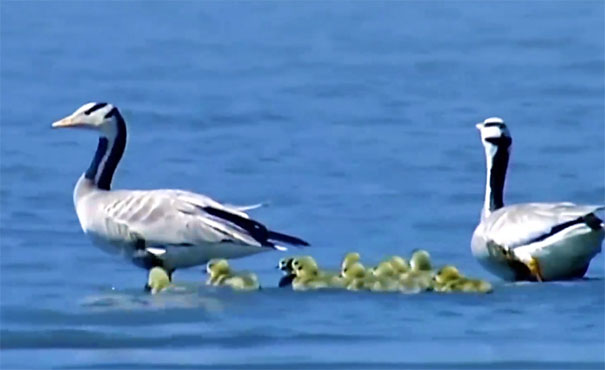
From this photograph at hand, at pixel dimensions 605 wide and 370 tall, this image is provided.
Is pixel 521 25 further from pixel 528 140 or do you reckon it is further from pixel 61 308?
pixel 61 308

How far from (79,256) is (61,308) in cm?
180

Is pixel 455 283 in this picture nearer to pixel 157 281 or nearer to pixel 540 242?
pixel 540 242

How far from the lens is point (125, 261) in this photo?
1181 cm

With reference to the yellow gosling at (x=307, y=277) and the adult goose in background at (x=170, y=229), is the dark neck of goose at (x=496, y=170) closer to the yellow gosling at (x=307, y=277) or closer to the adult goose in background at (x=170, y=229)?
the adult goose in background at (x=170, y=229)

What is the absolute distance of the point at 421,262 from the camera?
1091cm

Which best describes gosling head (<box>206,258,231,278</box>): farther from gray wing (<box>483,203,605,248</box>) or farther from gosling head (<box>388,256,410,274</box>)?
gray wing (<box>483,203,605,248</box>)

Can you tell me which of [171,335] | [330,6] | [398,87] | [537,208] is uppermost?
[330,6]

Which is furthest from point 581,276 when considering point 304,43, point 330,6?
point 330,6

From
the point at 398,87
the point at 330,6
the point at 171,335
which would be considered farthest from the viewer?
the point at 330,6

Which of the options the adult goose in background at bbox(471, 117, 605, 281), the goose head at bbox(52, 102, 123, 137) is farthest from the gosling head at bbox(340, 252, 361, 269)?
the goose head at bbox(52, 102, 123, 137)

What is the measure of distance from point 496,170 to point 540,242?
3.63 ft

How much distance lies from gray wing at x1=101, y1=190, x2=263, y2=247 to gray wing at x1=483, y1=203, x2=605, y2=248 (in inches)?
49.9

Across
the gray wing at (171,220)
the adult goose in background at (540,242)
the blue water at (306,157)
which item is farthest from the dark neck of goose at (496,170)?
the gray wing at (171,220)

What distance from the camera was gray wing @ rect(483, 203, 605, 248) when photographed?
11.0 metres
